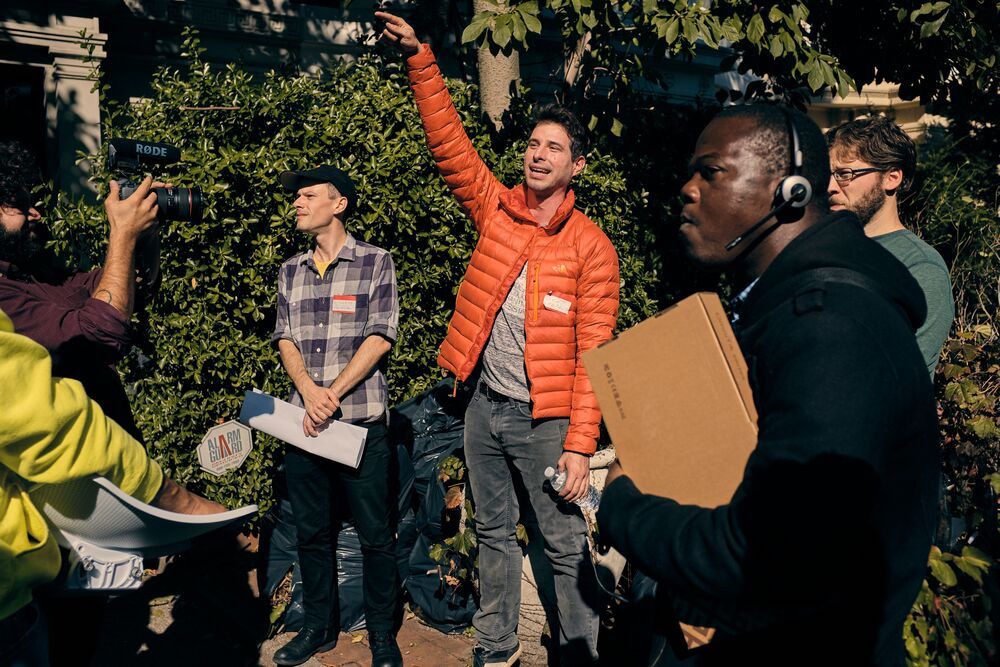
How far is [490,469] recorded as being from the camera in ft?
12.7

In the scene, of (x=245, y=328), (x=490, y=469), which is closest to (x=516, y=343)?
(x=490, y=469)

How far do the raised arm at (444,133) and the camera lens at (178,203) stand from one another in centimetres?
112

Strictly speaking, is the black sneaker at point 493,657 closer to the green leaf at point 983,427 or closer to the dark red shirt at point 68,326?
the dark red shirt at point 68,326

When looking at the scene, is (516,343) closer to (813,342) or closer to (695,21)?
(695,21)

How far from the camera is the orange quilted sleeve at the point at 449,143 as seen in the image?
382cm

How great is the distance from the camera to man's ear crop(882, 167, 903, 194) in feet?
11.1

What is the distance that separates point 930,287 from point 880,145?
2.12 feet

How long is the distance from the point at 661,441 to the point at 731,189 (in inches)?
22.2

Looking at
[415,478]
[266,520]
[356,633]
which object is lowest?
[356,633]

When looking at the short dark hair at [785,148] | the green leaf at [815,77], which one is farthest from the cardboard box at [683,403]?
the green leaf at [815,77]

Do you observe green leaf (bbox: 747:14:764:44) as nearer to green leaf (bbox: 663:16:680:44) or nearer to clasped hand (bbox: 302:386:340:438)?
green leaf (bbox: 663:16:680:44)

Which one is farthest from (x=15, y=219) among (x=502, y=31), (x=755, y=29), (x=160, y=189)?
(x=755, y=29)

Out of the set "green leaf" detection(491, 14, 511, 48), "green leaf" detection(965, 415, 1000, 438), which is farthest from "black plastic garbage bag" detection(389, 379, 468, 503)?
"green leaf" detection(965, 415, 1000, 438)

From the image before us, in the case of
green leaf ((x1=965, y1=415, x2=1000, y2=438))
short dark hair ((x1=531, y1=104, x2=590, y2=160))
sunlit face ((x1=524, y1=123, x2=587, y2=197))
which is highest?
short dark hair ((x1=531, y1=104, x2=590, y2=160))
